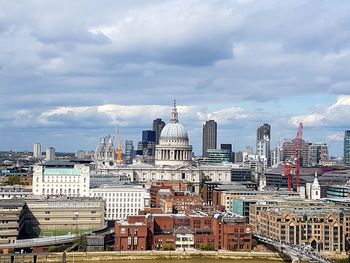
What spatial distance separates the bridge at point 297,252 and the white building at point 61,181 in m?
29.0

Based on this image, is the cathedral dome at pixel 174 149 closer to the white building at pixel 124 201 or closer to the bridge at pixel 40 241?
the white building at pixel 124 201

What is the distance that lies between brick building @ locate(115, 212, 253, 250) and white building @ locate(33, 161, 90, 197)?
23.7 meters

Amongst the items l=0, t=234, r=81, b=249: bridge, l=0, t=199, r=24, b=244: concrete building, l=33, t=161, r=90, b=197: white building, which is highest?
l=33, t=161, r=90, b=197: white building

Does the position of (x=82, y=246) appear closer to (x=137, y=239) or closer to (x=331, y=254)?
(x=137, y=239)

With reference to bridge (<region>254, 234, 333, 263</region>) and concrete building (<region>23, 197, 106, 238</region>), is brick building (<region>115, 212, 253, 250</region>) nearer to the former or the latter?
bridge (<region>254, 234, 333, 263</region>)

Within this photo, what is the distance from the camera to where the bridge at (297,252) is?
49594mm

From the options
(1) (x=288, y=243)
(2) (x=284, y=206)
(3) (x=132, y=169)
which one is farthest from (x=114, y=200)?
(3) (x=132, y=169)

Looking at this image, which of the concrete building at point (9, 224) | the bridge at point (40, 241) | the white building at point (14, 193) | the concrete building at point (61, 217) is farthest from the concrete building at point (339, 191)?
the concrete building at point (9, 224)

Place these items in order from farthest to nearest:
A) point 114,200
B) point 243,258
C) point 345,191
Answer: point 345,191 < point 114,200 < point 243,258

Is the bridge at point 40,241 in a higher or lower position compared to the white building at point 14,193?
lower

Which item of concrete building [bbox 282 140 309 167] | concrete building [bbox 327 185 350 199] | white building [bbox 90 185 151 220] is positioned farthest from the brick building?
concrete building [bbox 282 140 309 167]

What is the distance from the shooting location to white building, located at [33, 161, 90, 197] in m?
81.4

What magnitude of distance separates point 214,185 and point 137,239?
140ft

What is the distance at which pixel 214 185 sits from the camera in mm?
97500
